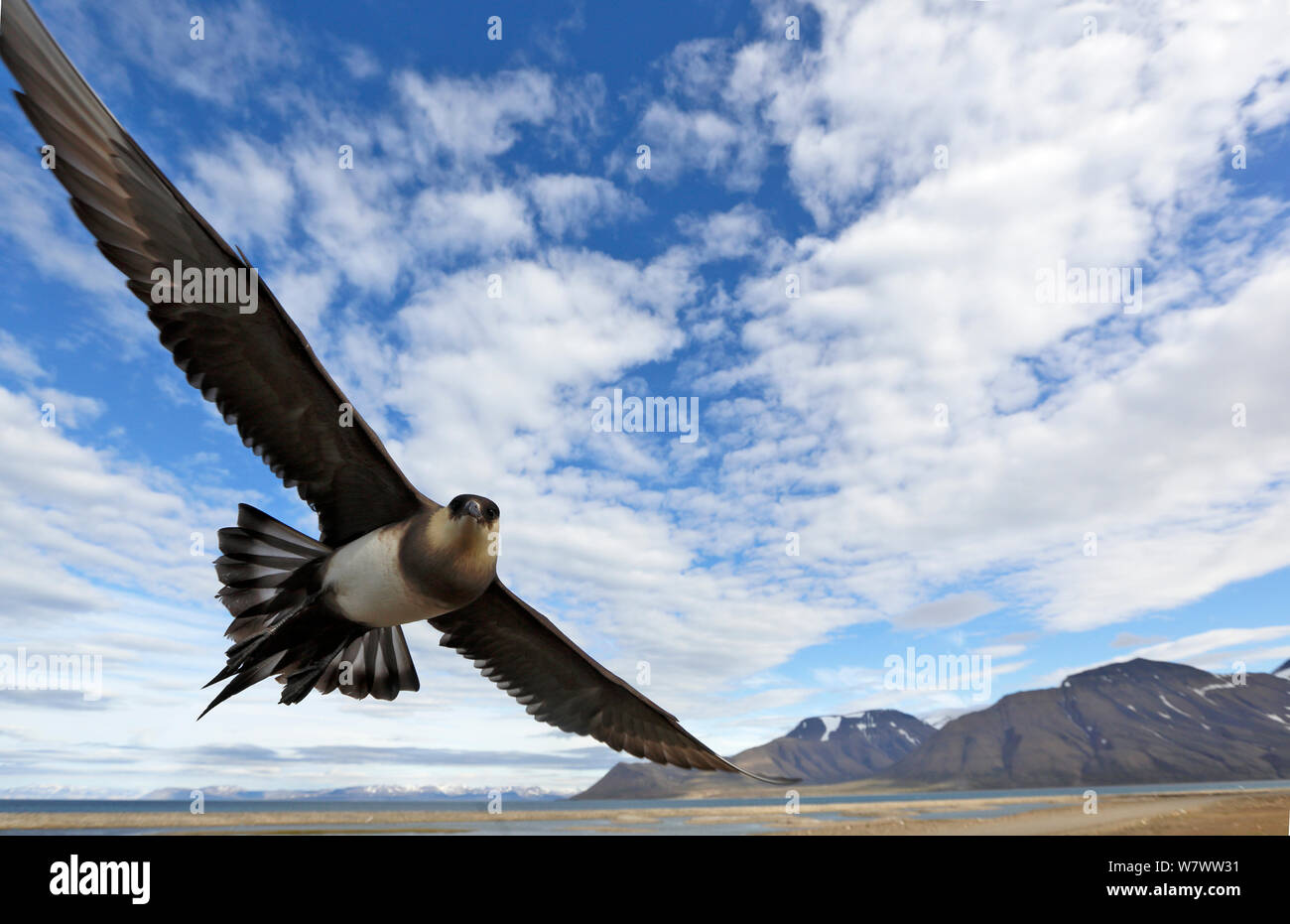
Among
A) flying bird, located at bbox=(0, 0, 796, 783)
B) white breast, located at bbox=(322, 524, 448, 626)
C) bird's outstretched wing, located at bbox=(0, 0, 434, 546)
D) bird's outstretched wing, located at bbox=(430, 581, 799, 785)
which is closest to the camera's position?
bird's outstretched wing, located at bbox=(0, 0, 434, 546)

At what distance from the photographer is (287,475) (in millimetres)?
7934

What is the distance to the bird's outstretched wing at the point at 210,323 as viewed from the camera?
230 inches

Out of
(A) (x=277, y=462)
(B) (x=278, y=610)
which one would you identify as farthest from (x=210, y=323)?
(B) (x=278, y=610)

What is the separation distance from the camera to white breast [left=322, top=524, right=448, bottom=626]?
7.08 meters

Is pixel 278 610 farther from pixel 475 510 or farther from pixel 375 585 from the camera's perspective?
pixel 475 510

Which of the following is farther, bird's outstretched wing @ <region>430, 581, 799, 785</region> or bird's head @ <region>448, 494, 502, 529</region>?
bird's outstretched wing @ <region>430, 581, 799, 785</region>

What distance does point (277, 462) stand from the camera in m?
7.90

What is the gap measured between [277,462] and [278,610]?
158 centimetres

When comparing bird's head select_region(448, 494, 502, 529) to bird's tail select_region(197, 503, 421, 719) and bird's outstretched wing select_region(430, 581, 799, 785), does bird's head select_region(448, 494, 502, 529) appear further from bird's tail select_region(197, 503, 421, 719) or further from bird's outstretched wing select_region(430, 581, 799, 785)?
bird's outstretched wing select_region(430, 581, 799, 785)

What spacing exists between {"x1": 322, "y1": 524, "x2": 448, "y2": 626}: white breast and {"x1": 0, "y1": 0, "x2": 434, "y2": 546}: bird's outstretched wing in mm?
710

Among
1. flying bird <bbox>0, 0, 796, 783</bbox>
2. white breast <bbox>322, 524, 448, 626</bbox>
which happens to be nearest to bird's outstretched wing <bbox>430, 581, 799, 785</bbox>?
flying bird <bbox>0, 0, 796, 783</bbox>
